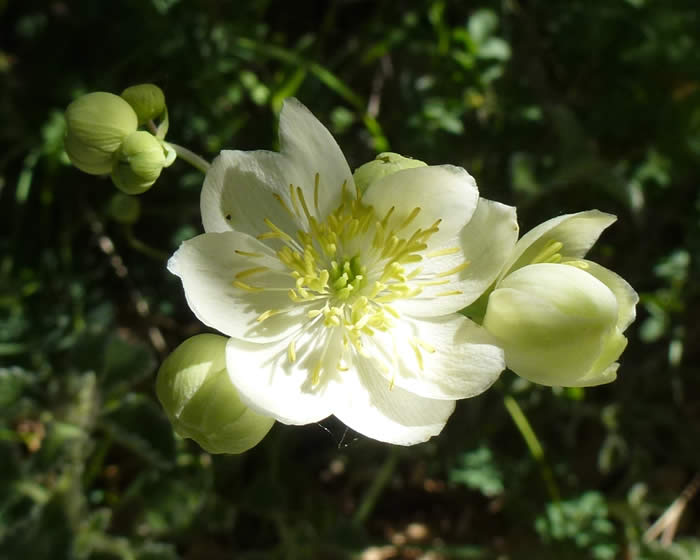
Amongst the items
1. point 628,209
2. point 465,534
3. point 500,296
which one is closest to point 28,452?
point 465,534

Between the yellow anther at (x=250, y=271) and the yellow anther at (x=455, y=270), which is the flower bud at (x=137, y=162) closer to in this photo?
the yellow anther at (x=250, y=271)

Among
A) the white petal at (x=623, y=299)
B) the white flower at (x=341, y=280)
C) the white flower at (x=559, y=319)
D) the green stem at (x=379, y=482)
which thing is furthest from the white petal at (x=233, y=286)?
the green stem at (x=379, y=482)

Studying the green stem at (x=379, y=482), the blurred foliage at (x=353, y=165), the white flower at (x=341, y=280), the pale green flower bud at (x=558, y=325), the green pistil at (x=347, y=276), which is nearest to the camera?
the pale green flower bud at (x=558, y=325)

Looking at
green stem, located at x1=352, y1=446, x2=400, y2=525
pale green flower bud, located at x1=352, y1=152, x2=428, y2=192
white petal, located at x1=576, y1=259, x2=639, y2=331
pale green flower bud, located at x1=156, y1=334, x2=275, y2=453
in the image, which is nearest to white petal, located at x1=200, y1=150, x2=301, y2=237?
pale green flower bud, located at x1=352, y1=152, x2=428, y2=192

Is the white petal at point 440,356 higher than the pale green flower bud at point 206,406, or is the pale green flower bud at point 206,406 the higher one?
the white petal at point 440,356

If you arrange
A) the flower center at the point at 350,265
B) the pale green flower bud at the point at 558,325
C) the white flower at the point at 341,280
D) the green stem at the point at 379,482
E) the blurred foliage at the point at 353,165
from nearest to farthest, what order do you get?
the pale green flower bud at the point at 558,325 < the white flower at the point at 341,280 < the flower center at the point at 350,265 < the blurred foliage at the point at 353,165 < the green stem at the point at 379,482

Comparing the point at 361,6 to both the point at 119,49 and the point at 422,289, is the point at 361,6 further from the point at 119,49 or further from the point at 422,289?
the point at 422,289

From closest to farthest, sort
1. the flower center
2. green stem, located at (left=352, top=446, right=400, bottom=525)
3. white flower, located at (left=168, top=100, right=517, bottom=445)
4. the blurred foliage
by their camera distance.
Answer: white flower, located at (left=168, top=100, right=517, bottom=445), the flower center, the blurred foliage, green stem, located at (left=352, top=446, right=400, bottom=525)

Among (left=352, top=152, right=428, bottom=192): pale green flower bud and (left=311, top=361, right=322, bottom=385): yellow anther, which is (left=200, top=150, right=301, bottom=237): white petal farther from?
(left=311, top=361, right=322, bottom=385): yellow anther
